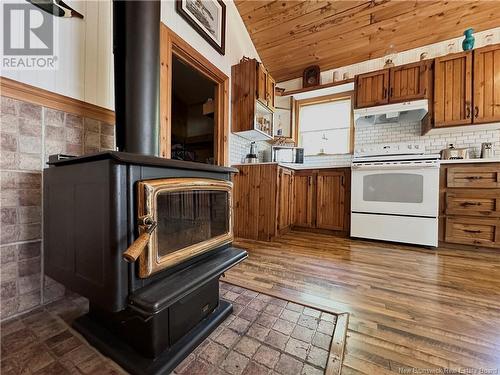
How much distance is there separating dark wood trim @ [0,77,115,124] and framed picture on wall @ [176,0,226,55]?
1145 millimetres

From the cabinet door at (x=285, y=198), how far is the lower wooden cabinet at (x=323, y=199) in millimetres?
198

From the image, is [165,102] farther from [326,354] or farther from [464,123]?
[464,123]

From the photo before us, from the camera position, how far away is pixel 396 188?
2424mm

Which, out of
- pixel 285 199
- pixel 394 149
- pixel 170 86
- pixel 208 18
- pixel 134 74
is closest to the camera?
pixel 134 74

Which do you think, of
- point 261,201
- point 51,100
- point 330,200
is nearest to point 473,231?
point 330,200

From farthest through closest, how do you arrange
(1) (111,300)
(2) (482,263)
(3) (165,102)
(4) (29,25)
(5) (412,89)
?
(5) (412,89), (2) (482,263), (3) (165,102), (4) (29,25), (1) (111,300)

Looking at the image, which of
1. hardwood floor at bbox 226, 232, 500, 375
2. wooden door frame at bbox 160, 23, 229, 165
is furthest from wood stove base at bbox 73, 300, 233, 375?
wooden door frame at bbox 160, 23, 229, 165

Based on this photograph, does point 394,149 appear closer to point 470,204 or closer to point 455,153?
point 455,153

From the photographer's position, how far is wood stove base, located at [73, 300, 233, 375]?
728mm

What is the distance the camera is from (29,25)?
1017 mm

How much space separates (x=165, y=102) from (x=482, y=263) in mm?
2943

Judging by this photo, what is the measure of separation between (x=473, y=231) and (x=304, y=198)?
173cm

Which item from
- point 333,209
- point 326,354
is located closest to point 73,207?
point 326,354

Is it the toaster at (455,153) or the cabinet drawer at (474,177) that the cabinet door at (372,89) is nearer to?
the toaster at (455,153)
